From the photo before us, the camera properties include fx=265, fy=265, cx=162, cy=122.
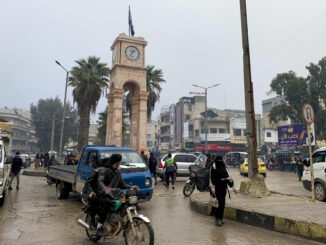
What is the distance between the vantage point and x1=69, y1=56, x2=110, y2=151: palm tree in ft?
81.7

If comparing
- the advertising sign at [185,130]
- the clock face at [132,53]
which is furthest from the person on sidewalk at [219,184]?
the advertising sign at [185,130]

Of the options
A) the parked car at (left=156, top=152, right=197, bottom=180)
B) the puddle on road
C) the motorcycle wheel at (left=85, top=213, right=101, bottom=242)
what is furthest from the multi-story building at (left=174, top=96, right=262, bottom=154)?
the motorcycle wheel at (left=85, top=213, right=101, bottom=242)

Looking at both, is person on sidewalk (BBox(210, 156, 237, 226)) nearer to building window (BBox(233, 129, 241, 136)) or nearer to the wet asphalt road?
the wet asphalt road

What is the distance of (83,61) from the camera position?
27.0 meters

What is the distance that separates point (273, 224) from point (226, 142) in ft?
162

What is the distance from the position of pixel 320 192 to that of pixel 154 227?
637cm

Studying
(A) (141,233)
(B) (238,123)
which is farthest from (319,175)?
(B) (238,123)

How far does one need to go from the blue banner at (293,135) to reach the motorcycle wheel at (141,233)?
27.9 meters

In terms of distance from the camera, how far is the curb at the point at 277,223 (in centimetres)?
487

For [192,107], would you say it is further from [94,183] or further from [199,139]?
[94,183]

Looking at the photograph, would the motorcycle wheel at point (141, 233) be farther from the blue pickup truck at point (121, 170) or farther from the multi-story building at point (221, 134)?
the multi-story building at point (221, 134)

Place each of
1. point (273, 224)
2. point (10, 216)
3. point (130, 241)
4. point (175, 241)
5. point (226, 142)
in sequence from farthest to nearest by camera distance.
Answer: point (226, 142) < point (10, 216) < point (273, 224) < point (175, 241) < point (130, 241)

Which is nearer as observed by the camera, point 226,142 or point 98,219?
point 98,219

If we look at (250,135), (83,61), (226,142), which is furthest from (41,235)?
(226,142)
